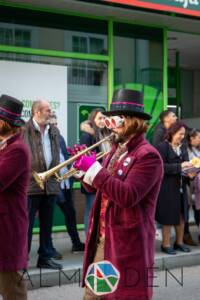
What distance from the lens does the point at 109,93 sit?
362 inches

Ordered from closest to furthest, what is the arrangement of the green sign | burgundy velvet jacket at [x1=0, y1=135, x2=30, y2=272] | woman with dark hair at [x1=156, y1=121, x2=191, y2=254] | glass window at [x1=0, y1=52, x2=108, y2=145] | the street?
burgundy velvet jacket at [x1=0, y1=135, x2=30, y2=272], the street, woman with dark hair at [x1=156, y1=121, x2=191, y2=254], the green sign, glass window at [x1=0, y1=52, x2=108, y2=145]

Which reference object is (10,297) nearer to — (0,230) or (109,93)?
(0,230)

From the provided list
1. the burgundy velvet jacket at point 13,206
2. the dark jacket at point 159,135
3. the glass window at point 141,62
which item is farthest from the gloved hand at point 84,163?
the glass window at point 141,62

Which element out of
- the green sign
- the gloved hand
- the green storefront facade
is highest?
the green sign

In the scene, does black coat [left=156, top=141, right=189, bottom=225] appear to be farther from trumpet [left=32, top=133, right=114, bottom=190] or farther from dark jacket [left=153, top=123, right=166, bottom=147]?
trumpet [left=32, top=133, right=114, bottom=190]

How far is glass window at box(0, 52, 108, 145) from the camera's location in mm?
8898

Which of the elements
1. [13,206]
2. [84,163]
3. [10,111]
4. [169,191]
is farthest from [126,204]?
[169,191]

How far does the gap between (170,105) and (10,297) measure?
9262mm

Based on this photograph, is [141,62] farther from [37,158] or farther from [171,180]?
[37,158]

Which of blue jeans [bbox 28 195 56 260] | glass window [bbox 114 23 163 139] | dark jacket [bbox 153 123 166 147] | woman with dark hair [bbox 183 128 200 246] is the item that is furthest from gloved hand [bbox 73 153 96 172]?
glass window [bbox 114 23 163 139]

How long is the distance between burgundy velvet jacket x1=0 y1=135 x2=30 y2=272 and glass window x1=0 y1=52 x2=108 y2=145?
487 cm

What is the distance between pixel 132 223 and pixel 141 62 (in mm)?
6724

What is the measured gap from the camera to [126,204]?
3117mm

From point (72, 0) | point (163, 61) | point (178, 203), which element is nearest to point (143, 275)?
point (178, 203)
